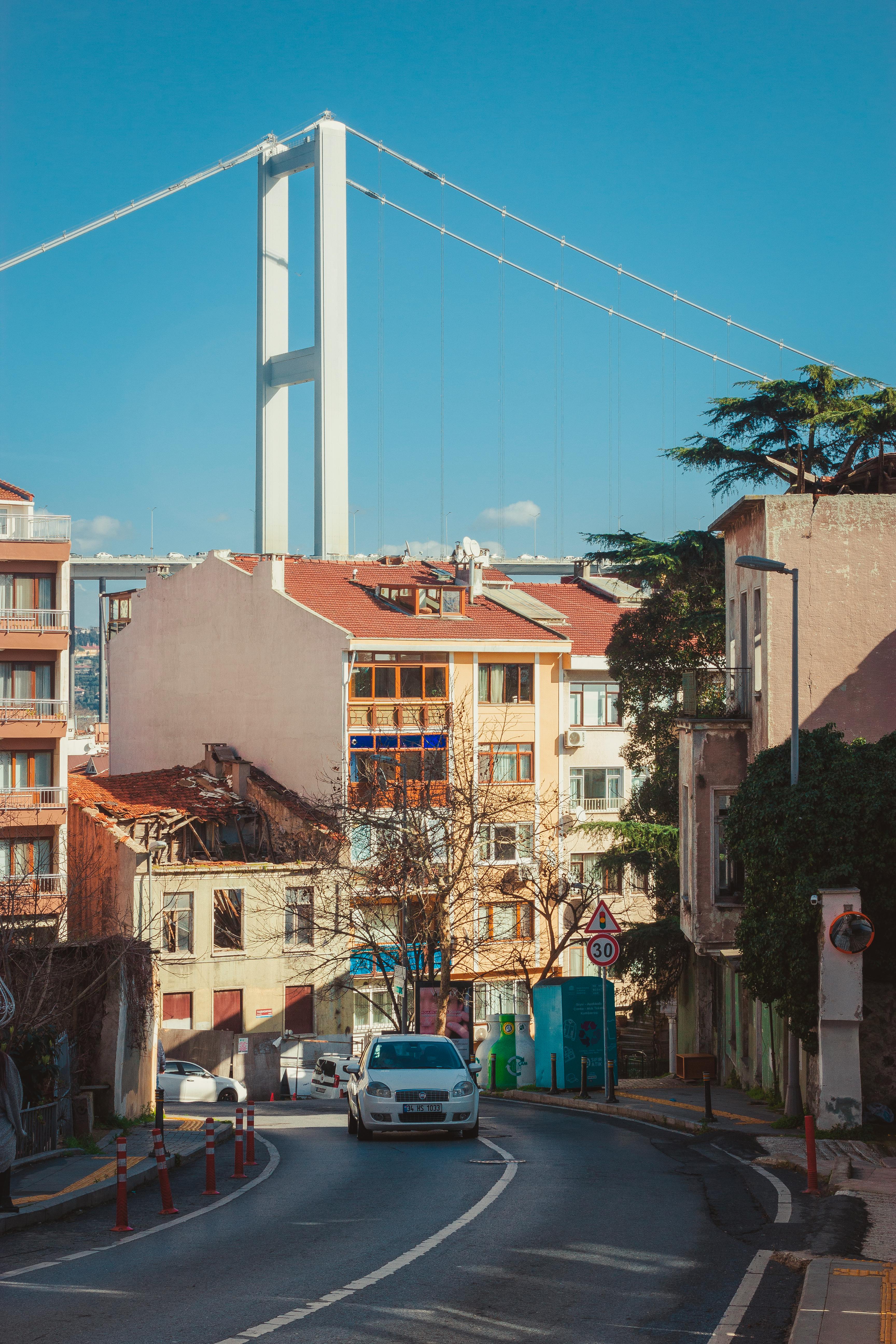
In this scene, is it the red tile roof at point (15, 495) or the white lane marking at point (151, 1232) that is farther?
the red tile roof at point (15, 495)

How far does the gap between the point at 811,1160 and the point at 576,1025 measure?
1405cm

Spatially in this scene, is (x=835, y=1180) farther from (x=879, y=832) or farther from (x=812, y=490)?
(x=812, y=490)

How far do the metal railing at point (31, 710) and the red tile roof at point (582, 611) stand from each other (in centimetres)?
1995

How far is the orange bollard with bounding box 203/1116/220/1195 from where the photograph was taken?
13.9 m

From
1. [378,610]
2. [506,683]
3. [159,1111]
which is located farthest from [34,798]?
[159,1111]

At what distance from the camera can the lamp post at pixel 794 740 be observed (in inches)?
770

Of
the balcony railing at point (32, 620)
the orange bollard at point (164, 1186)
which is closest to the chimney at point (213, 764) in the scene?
the balcony railing at point (32, 620)

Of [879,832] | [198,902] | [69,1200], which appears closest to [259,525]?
[198,902]

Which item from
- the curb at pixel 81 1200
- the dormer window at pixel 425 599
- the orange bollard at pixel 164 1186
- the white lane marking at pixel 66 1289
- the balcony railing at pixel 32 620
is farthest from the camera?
the dormer window at pixel 425 599

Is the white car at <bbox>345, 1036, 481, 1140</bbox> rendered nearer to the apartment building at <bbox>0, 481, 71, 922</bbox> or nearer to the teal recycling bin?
the teal recycling bin

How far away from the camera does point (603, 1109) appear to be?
24.6 m

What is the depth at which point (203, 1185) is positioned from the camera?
15141mm

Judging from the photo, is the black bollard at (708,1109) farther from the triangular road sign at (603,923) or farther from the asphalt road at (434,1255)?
the triangular road sign at (603,923)

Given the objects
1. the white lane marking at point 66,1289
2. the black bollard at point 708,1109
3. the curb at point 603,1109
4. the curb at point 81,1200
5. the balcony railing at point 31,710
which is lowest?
the curb at point 603,1109
